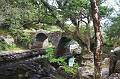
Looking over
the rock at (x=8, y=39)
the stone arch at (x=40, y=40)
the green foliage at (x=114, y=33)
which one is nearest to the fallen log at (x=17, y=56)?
the rock at (x=8, y=39)

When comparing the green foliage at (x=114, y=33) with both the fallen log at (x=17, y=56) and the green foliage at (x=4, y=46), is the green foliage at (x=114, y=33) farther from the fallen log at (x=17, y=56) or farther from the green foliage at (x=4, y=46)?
the green foliage at (x=4, y=46)

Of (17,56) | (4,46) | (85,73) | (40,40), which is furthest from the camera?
(40,40)

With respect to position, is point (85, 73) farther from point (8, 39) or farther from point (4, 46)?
point (8, 39)

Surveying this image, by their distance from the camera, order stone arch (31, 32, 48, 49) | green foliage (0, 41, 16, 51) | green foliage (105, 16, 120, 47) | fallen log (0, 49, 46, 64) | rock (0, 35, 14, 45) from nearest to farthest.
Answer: green foliage (105, 16, 120, 47) → fallen log (0, 49, 46, 64) → green foliage (0, 41, 16, 51) → rock (0, 35, 14, 45) → stone arch (31, 32, 48, 49)

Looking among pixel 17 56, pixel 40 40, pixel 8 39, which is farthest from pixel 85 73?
pixel 40 40

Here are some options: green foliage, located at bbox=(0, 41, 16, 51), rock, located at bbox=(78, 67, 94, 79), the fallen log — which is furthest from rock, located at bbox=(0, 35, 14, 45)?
rock, located at bbox=(78, 67, 94, 79)

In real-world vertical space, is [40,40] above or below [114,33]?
above

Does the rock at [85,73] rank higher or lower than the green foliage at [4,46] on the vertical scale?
lower

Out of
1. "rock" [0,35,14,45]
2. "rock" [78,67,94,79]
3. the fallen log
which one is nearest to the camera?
"rock" [78,67,94,79]

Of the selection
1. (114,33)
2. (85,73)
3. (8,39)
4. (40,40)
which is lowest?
(85,73)

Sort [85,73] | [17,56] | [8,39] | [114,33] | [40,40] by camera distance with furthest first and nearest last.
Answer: [40,40] < [8,39] < [17,56] < [114,33] < [85,73]

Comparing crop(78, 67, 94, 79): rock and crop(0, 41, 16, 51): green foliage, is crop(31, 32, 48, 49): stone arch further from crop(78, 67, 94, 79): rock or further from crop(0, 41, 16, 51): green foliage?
crop(78, 67, 94, 79): rock

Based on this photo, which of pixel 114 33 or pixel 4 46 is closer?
pixel 114 33

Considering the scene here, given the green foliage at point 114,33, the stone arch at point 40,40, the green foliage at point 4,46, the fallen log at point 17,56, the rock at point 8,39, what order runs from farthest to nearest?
1. the stone arch at point 40,40
2. the rock at point 8,39
3. the green foliage at point 4,46
4. the fallen log at point 17,56
5. the green foliage at point 114,33
